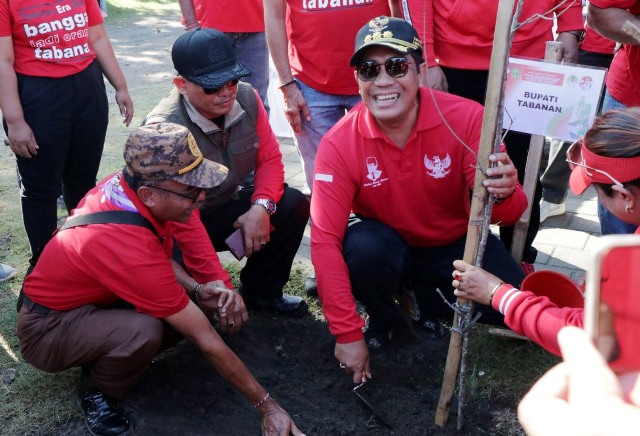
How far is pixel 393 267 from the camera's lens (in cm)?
351

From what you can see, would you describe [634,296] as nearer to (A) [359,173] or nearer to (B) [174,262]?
(A) [359,173]

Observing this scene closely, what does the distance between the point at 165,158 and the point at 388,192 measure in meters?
1.08

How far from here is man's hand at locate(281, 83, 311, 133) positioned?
4.11 m

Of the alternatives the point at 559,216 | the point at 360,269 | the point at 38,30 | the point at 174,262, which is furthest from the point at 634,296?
the point at 559,216

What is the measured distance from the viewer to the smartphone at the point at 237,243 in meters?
3.81

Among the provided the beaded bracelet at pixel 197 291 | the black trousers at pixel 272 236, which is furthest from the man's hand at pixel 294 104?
the beaded bracelet at pixel 197 291

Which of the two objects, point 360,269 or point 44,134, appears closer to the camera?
point 360,269

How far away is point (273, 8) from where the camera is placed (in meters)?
4.03

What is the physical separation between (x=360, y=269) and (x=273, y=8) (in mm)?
1529

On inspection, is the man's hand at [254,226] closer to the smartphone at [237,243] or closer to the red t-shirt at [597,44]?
the smartphone at [237,243]

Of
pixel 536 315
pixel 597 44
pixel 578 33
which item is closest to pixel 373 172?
pixel 536 315

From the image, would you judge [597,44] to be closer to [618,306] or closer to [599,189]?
[599,189]

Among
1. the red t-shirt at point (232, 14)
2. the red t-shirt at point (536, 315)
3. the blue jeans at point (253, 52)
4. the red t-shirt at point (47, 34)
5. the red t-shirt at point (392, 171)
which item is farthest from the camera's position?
the blue jeans at point (253, 52)

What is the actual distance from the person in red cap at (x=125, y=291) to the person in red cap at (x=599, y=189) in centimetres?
109
